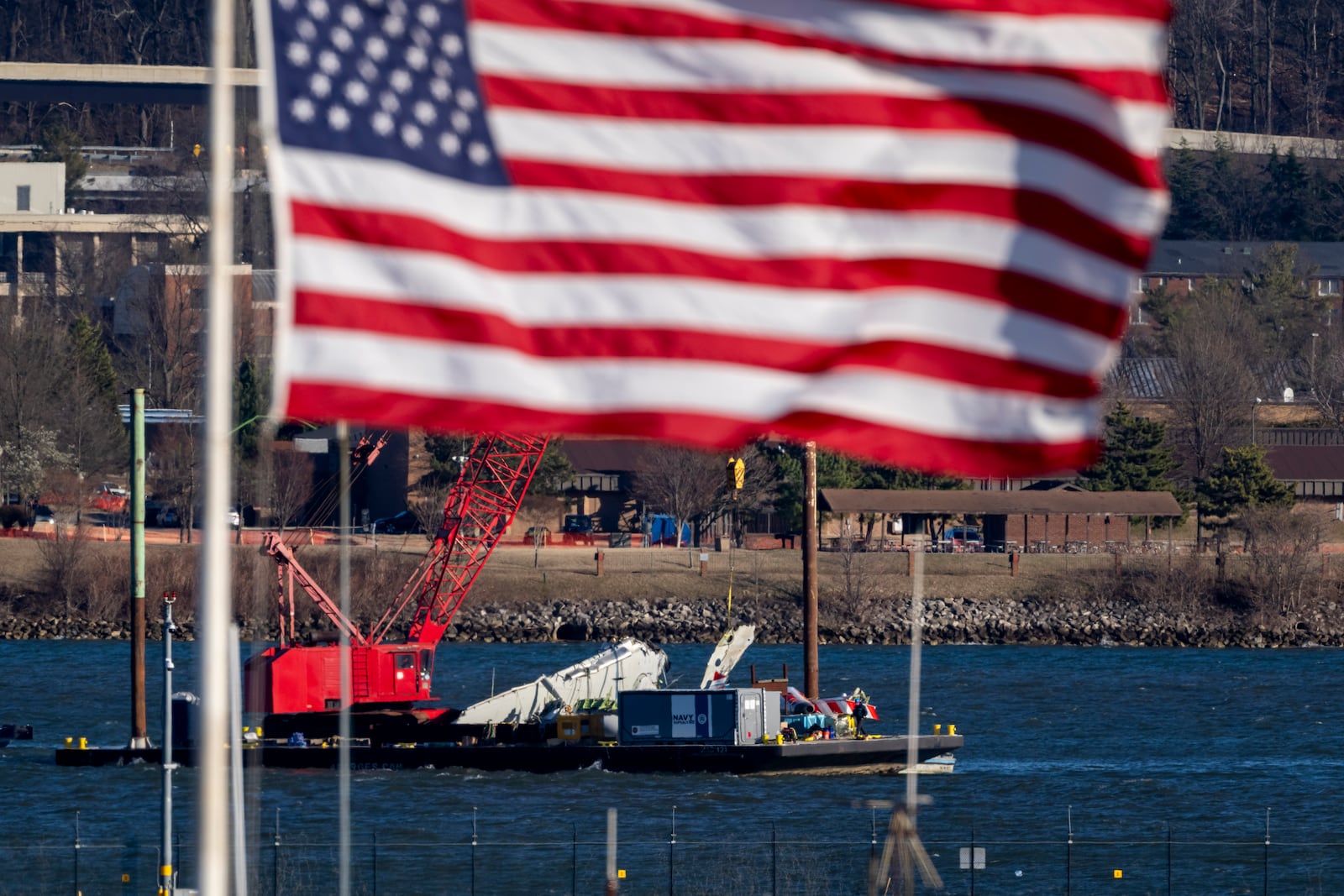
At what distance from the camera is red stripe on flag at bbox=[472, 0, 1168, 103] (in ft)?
31.2

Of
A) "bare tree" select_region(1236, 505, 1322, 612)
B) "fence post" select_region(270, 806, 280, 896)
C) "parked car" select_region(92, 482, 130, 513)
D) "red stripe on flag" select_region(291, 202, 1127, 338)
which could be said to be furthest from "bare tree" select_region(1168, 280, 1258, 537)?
"red stripe on flag" select_region(291, 202, 1127, 338)

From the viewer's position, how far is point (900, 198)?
986 centimetres

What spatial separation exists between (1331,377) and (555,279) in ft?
481

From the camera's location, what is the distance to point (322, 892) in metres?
35.8

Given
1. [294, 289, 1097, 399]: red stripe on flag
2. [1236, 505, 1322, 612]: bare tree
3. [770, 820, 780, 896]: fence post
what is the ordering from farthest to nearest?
1. [1236, 505, 1322, 612]: bare tree
2. [770, 820, 780, 896]: fence post
3. [294, 289, 1097, 399]: red stripe on flag

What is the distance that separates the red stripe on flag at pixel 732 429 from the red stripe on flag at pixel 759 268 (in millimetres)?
614

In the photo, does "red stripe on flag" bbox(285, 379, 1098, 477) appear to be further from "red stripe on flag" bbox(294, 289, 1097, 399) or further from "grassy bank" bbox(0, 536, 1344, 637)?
"grassy bank" bbox(0, 536, 1344, 637)

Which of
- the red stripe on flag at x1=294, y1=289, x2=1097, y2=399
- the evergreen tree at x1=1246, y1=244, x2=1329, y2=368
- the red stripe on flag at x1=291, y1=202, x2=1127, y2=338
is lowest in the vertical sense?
the red stripe on flag at x1=294, y1=289, x2=1097, y2=399

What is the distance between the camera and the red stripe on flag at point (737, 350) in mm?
9414

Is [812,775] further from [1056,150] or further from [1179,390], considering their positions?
[1179,390]

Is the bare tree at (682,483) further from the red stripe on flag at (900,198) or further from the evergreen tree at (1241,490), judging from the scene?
the red stripe on flag at (900,198)

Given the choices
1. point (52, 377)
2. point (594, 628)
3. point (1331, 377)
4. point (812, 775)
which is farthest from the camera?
point (1331, 377)

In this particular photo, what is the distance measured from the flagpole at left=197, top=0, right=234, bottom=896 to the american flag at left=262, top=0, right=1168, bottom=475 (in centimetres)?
49

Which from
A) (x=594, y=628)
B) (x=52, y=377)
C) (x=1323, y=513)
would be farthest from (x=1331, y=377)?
(x=52, y=377)
